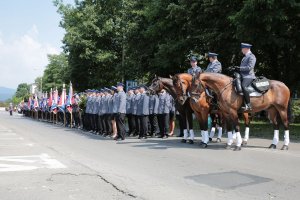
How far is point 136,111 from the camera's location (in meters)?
17.9

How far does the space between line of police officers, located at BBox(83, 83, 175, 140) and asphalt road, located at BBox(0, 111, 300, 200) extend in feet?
13.9

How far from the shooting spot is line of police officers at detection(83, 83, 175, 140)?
55.9 ft

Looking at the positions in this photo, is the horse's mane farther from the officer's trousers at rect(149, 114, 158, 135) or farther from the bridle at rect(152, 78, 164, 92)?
the officer's trousers at rect(149, 114, 158, 135)

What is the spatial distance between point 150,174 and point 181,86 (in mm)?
5469

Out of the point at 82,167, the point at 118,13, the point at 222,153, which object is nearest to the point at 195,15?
the point at 222,153

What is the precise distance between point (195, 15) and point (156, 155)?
13.6 metres

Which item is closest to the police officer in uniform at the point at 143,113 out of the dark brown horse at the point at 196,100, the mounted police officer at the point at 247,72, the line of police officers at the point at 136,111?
the line of police officers at the point at 136,111

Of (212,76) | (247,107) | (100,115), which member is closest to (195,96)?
(212,76)

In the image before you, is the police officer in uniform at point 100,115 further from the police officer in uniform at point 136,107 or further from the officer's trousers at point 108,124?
the police officer in uniform at point 136,107

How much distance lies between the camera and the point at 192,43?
2497 centimetres

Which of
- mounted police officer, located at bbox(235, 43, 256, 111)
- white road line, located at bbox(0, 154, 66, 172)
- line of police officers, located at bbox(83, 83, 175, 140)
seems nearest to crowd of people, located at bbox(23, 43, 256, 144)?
line of police officers, located at bbox(83, 83, 175, 140)

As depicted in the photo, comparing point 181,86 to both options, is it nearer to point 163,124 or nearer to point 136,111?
point 163,124

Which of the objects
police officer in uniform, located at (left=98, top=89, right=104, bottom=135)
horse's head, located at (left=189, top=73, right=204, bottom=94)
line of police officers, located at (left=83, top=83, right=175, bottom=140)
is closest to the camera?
horse's head, located at (left=189, top=73, right=204, bottom=94)

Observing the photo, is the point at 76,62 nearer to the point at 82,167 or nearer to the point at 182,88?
the point at 182,88
